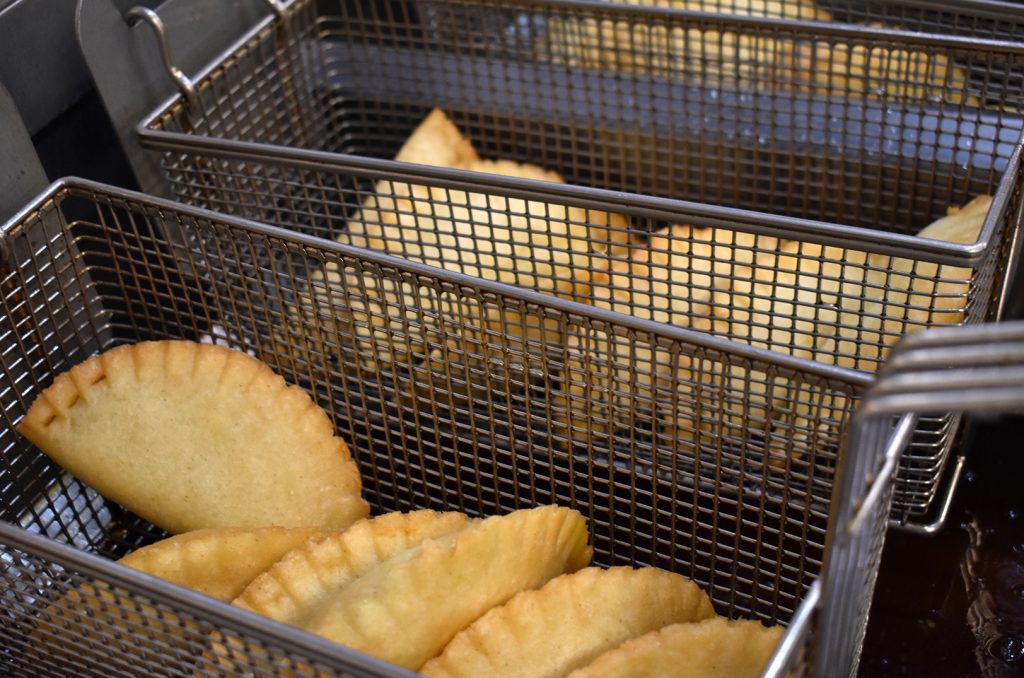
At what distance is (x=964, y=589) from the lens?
86 centimetres

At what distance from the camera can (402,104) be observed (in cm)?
129

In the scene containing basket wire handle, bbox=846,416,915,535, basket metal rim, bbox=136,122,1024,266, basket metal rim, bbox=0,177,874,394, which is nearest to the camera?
basket wire handle, bbox=846,416,915,535

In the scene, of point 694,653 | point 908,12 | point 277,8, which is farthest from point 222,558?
point 908,12

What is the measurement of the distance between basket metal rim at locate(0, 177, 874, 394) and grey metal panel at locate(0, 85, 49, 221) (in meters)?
0.04

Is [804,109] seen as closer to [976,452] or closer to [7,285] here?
[976,452]

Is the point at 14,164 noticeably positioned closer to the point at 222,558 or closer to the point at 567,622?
the point at 222,558

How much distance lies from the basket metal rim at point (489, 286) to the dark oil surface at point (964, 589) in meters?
0.28

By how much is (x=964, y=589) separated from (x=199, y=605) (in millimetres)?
579

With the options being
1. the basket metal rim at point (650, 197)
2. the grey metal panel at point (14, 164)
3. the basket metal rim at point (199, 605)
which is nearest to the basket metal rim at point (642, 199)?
the basket metal rim at point (650, 197)

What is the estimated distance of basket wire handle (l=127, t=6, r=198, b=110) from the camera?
3.23 feet

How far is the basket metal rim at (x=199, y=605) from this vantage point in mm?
562

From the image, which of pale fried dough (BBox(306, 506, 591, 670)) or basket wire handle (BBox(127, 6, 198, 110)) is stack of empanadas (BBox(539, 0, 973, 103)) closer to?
basket wire handle (BBox(127, 6, 198, 110))

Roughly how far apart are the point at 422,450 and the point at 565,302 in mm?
216

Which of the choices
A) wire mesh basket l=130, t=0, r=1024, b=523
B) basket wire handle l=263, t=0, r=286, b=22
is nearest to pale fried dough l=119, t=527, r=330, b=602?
wire mesh basket l=130, t=0, r=1024, b=523
